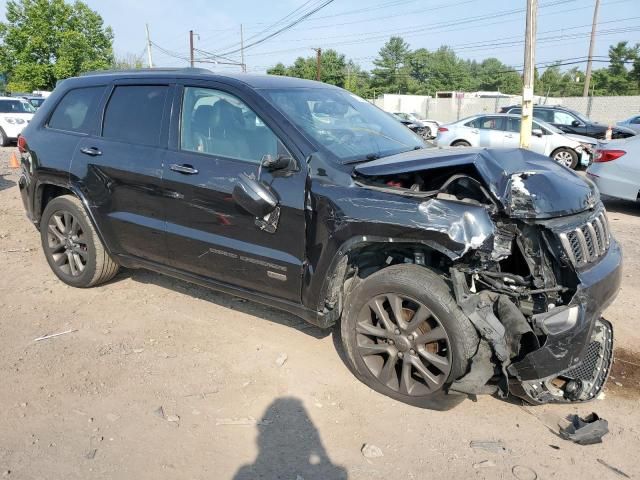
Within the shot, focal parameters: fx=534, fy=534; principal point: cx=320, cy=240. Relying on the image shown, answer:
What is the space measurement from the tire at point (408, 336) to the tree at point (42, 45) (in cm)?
4438

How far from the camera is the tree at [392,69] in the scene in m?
80.2

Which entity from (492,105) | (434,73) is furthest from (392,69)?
(492,105)

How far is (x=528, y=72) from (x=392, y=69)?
7606 cm

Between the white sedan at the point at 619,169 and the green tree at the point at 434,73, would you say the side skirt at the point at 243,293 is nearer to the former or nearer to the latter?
the white sedan at the point at 619,169

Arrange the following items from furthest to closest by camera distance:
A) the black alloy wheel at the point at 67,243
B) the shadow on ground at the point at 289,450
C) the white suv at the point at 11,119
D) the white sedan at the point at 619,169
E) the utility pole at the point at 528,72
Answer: the white suv at the point at 11,119
the utility pole at the point at 528,72
the white sedan at the point at 619,169
the black alloy wheel at the point at 67,243
the shadow on ground at the point at 289,450

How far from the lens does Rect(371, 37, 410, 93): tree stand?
80188 millimetres

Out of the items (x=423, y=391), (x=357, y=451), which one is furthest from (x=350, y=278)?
(x=357, y=451)

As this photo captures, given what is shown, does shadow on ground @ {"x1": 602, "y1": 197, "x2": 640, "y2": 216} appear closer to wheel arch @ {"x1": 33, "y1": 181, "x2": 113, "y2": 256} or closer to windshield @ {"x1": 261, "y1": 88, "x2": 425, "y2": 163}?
windshield @ {"x1": 261, "y1": 88, "x2": 425, "y2": 163}

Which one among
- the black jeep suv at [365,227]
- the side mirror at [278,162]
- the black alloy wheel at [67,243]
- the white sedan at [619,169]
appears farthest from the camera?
the white sedan at [619,169]

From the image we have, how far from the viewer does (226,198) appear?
3.61m

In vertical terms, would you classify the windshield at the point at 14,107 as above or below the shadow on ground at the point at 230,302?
above

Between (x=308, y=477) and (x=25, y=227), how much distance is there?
20.1 ft

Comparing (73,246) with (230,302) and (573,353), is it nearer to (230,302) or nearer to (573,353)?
(230,302)

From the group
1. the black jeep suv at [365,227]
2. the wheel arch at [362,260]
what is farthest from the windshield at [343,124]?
the wheel arch at [362,260]
